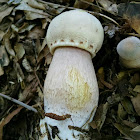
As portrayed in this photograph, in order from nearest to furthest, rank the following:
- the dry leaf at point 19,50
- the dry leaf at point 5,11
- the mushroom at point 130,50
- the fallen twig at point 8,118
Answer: the mushroom at point 130,50
the fallen twig at point 8,118
the dry leaf at point 19,50
the dry leaf at point 5,11

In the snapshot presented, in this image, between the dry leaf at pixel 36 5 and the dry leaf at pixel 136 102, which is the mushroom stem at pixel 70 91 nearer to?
the dry leaf at pixel 136 102

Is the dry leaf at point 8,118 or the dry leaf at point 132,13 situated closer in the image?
the dry leaf at point 8,118

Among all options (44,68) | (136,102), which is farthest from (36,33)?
(136,102)

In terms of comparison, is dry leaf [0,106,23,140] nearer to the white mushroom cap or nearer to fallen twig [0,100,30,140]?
fallen twig [0,100,30,140]

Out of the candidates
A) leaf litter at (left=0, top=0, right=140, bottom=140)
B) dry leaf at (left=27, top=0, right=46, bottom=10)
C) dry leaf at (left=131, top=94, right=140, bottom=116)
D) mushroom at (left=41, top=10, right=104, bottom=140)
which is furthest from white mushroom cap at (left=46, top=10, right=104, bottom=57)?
dry leaf at (left=27, top=0, right=46, bottom=10)

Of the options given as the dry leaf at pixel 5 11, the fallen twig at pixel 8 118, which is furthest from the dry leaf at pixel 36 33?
the fallen twig at pixel 8 118

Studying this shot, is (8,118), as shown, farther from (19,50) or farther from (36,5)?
(36,5)
